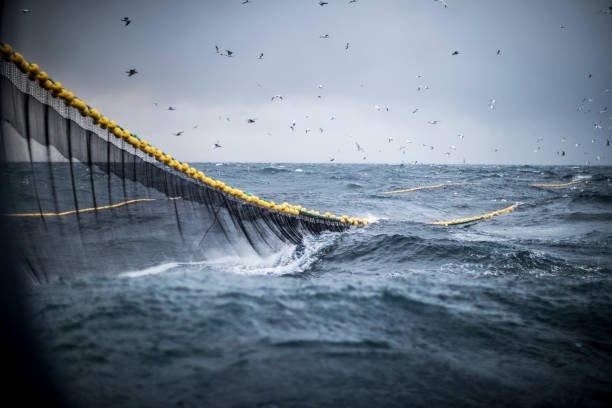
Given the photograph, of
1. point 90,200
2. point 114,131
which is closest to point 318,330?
point 90,200

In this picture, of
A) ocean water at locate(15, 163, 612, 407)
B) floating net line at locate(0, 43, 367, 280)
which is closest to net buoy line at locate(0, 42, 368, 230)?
floating net line at locate(0, 43, 367, 280)

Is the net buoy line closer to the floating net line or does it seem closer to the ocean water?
the floating net line

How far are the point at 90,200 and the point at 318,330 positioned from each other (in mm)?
3220

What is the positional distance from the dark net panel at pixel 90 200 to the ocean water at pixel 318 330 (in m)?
0.08

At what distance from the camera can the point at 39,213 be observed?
3250 mm

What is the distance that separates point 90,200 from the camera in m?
3.73

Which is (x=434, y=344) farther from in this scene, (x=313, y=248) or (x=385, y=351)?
(x=313, y=248)

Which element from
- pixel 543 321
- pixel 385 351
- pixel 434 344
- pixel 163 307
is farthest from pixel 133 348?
pixel 543 321

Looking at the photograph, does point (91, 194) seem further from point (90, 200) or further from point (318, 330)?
point (318, 330)

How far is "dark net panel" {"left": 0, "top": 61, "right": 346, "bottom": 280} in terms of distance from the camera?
2.96 metres

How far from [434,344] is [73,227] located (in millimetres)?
4253

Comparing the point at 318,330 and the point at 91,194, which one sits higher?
the point at 91,194

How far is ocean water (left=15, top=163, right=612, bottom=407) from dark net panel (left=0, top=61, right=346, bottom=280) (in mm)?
76

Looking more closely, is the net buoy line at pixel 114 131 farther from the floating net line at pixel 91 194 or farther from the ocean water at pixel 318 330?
the ocean water at pixel 318 330
